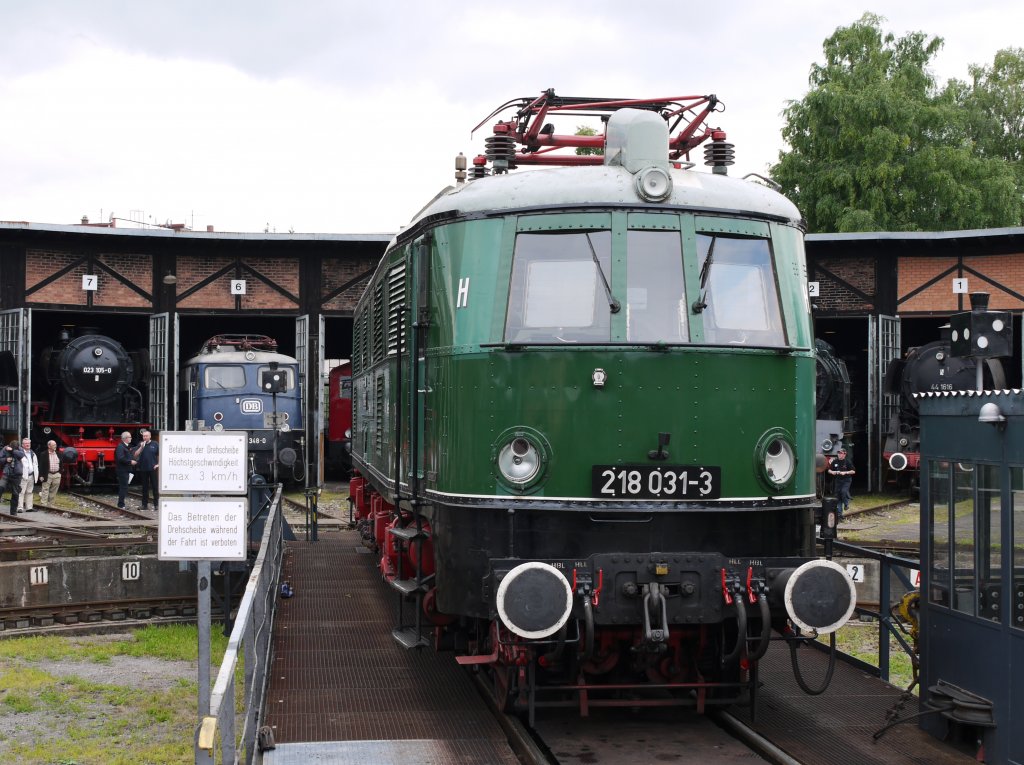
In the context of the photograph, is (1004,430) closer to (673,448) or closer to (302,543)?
(673,448)

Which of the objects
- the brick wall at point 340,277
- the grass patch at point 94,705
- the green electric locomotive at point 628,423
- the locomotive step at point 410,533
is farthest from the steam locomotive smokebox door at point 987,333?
the brick wall at point 340,277

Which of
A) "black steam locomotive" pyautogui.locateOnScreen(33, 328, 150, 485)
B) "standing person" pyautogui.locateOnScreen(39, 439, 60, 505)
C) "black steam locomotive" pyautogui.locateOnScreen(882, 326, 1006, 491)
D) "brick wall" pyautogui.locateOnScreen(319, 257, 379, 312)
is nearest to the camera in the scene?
"standing person" pyautogui.locateOnScreen(39, 439, 60, 505)

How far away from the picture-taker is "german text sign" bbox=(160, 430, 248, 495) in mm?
6812

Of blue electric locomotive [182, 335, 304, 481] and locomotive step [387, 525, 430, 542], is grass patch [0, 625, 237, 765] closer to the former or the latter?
locomotive step [387, 525, 430, 542]

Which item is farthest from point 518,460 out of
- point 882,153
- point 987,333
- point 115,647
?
point 882,153

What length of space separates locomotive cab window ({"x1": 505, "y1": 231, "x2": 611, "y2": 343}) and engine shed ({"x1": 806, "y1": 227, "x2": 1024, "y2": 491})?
21.7 meters

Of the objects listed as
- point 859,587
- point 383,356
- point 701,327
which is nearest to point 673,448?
point 701,327

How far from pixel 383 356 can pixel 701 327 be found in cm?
374

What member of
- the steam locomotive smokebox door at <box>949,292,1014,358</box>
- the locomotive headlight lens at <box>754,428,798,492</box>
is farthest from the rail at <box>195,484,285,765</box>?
the steam locomotive smokebox door at <box>949,292,1014,358</box>

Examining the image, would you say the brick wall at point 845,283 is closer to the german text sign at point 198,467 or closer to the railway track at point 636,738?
the railway track at point 636,738

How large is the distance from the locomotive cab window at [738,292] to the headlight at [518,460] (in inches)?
51.4

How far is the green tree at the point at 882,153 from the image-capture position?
40062 millimetres

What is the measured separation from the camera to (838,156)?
41.9 m

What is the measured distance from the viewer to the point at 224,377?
27422 mm
